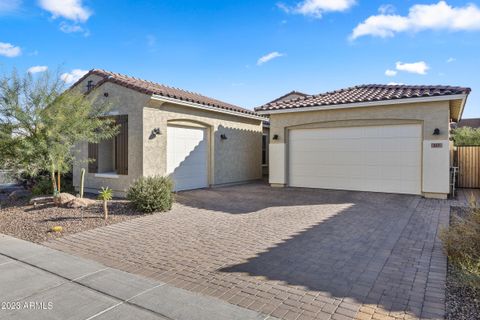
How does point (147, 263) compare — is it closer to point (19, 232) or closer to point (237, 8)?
point (19, 232)

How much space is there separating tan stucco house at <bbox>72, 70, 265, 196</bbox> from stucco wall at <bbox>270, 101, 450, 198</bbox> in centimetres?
235

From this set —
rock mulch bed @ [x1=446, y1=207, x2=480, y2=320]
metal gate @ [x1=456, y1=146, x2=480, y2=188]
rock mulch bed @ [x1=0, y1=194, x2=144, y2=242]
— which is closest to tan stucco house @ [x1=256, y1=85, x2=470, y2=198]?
metal gate @ [x1=456, y1=146, x2=480, y2=188]

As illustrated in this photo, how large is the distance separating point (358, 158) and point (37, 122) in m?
11.8

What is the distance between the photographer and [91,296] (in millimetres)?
4434

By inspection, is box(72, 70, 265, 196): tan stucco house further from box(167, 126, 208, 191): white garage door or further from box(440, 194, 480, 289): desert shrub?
box(440, 194, 480, 289): desert shrub

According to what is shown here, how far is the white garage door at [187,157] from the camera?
13641mm

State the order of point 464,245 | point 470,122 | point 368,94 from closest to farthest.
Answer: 1. point 464,245
2. point 368,94
3. point 470,122

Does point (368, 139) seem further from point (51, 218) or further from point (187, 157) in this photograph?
point (51, 218)

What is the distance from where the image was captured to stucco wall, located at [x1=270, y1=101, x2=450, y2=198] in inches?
461

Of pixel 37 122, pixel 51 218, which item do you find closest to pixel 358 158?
pixel 51 218

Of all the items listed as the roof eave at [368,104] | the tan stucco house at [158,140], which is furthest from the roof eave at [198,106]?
the roof eave at [368,104]

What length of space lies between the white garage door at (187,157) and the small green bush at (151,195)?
3.26 m

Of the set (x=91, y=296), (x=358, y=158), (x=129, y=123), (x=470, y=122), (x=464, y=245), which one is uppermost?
(x=470, y=122)

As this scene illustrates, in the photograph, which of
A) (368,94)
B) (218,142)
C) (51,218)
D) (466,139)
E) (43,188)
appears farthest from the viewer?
(466,139)
